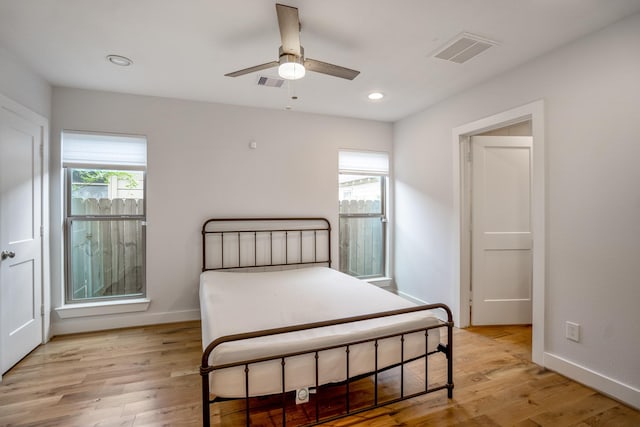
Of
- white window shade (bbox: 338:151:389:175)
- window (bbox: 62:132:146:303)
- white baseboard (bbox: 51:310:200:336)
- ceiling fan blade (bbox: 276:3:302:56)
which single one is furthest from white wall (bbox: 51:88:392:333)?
ceiling fan blade (bbox: 276:3:302:56)

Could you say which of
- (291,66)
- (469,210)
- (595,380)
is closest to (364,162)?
(469,210)

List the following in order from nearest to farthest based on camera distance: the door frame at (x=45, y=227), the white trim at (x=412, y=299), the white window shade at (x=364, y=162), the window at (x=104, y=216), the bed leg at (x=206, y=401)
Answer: the bed leg at (x=206, y=401), the door frame at (x=45, y=227), the window at (x=104, y=216), the white trim at (x=412, y=299), the white window shade at (x=364, y=162)

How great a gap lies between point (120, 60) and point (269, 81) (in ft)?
4.01

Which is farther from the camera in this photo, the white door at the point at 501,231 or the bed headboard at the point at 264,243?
the bed headboard at the point at 264,243

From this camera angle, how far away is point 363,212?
14.4ft

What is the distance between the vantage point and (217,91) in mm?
3238

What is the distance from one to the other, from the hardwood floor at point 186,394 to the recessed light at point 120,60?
8.08 feet

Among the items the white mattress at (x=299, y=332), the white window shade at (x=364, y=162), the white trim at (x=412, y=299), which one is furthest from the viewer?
the white window shade at (x=364, y=162)

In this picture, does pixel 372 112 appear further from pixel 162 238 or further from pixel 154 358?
pixel 154 358

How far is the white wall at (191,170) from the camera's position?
3.20 m

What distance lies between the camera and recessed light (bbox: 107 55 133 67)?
251cm

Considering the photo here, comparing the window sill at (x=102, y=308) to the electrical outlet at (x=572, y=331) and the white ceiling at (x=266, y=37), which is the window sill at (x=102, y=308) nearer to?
the white ceiling at (x=266, y=37)

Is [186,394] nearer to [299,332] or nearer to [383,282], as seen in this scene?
[299,332]

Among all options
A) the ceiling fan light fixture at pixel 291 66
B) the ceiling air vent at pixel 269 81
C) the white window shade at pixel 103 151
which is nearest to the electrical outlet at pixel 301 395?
the ceiling fan light fixture at pixel 291 66
